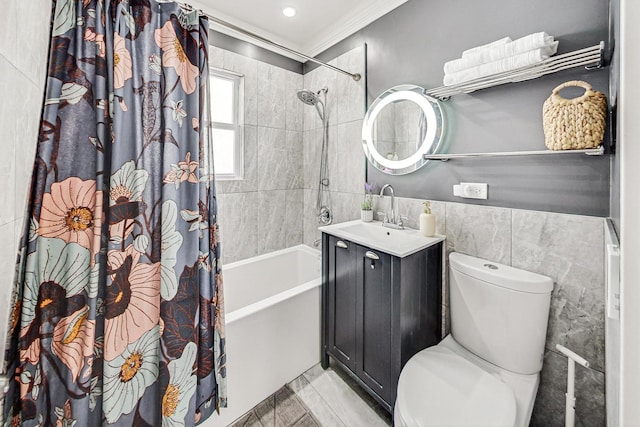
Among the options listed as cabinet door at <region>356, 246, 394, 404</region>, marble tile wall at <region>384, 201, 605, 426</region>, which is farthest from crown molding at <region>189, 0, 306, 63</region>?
marble tile wall at <region>384, 201, 605, 426</region>

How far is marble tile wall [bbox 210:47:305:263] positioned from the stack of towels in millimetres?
1578

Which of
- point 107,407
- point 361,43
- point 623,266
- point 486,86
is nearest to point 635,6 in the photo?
point 623,266

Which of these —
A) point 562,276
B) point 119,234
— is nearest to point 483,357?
point 562,276

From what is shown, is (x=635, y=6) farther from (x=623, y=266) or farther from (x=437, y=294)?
(x=437, y=294)

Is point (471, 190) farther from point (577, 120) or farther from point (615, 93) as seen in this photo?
point (615, 93)

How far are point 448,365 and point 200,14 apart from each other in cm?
204

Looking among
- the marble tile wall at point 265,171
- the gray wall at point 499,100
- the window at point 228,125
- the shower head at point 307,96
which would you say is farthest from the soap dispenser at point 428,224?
the window at point 228,125

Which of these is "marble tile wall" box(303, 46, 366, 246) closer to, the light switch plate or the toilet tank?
the light switch plate

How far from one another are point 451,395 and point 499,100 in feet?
4.81

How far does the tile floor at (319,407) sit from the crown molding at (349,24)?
2667mm

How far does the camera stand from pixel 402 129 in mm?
1853

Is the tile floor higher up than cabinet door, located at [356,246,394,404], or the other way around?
cabinet door, located at [356,246,394,404]

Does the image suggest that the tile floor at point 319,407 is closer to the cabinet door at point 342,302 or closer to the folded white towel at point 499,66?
the cabinet door at point 342,302

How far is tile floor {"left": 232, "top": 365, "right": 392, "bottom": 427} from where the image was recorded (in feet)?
4.98
